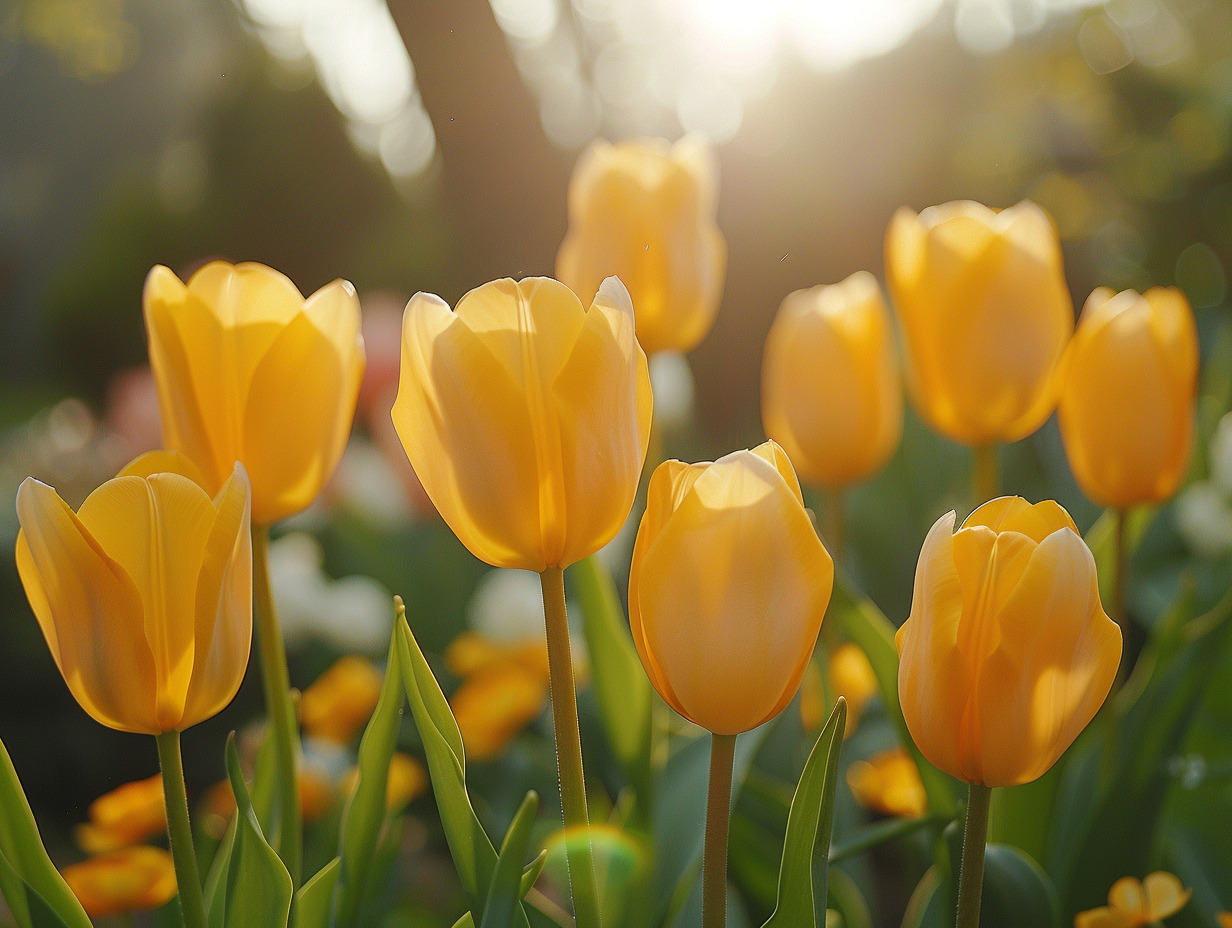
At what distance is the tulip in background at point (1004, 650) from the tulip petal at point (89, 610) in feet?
1.22

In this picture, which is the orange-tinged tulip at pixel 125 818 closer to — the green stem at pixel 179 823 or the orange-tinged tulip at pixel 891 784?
the green stem at pixel 179 823

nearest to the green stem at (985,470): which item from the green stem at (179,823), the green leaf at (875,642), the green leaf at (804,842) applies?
the green leaf at (875,642)

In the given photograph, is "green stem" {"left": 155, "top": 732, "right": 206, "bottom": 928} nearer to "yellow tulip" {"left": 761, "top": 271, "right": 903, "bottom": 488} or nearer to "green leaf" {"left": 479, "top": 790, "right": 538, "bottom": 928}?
"green leaf" {"left": 479, "top": 790, "right": 538, "bottom": 928}

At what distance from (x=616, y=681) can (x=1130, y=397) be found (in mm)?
466

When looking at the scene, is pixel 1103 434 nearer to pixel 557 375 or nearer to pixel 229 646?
pixel 557 375

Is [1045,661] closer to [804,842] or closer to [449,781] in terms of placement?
[804,842]

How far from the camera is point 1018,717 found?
0.43 m

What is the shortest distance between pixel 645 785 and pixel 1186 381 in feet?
1.79

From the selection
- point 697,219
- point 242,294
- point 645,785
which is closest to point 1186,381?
point 697,219

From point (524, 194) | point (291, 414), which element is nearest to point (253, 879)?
point (291, 414)

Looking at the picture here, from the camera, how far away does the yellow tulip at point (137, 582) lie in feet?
1.49

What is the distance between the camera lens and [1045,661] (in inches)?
16.8

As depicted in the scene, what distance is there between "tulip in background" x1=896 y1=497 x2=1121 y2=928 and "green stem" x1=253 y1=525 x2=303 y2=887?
40 cm

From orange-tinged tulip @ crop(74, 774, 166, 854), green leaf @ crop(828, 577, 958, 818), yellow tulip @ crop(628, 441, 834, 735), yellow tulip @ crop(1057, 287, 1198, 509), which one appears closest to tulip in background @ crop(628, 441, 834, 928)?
yellow tulip @ crop(628, 441, 834, 735)
